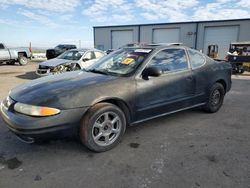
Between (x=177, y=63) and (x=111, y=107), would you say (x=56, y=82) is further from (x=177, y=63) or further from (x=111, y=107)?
(x=177, y=63)

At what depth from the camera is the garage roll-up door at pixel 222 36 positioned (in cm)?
2466

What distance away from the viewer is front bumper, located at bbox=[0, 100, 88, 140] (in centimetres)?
277

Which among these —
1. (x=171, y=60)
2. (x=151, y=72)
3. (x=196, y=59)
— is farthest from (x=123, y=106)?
(x=196, y=59)

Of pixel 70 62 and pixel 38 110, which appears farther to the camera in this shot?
pixel 70 62

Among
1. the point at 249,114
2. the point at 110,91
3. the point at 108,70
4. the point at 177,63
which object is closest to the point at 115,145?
the point at 110,91

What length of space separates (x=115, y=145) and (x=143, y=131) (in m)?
0.82

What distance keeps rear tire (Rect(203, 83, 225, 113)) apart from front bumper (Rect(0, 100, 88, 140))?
9.95 feet

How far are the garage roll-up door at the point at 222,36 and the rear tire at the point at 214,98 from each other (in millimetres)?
22548

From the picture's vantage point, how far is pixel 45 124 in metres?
2.79

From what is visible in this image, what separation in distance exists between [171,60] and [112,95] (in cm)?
153

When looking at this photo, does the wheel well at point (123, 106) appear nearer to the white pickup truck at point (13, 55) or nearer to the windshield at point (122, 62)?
the windshield at point (122, 62)

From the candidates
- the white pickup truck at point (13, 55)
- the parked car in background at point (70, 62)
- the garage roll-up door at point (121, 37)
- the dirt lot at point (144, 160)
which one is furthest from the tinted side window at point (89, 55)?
the garage roll-up door at point (121, 37)

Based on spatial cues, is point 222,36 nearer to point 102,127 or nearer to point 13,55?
point 13,55

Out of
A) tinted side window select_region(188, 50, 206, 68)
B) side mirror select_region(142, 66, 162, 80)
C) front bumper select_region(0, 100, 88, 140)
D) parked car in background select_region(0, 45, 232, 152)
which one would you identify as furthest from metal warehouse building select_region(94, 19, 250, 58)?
front bumper select_region(0, 100, 88, 140)
